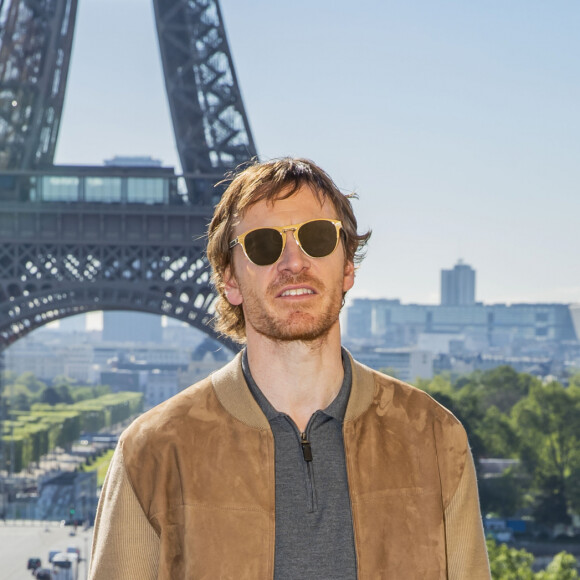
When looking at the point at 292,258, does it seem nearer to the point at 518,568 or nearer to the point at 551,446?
the point at 518,568

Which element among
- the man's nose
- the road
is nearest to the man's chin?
the man's nose

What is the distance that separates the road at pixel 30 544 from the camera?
2886 centimetres

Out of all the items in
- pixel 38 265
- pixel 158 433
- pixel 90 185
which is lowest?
pixel 158 433

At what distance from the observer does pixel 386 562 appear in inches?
118

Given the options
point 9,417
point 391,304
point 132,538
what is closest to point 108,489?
point 132,538

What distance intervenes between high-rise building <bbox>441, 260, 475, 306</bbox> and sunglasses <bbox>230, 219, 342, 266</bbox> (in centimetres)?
10934

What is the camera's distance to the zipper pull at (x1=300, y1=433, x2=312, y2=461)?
3.02 m

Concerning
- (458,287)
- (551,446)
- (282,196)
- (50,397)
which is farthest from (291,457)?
(458,287)

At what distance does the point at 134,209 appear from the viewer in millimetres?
27828

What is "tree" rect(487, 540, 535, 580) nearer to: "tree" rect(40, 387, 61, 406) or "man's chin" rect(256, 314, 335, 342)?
"man's chin" rect(256, 314, 335, 342)

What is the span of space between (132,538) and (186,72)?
26.2m

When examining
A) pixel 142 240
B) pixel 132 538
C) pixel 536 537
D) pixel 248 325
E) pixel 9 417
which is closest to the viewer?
pixel 132 538

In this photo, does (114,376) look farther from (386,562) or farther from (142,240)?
(386,562)

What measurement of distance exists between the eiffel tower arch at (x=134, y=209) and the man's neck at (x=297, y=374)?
24.4 m
